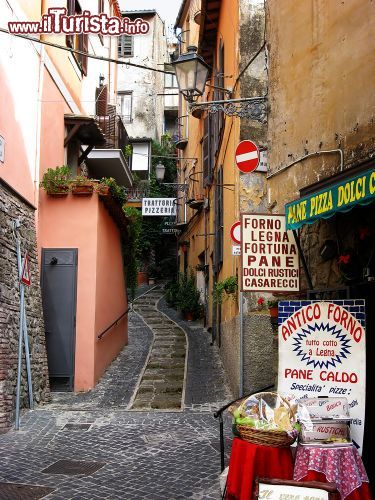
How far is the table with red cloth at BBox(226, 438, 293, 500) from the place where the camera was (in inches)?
164

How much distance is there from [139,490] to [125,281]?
10573 millimetres

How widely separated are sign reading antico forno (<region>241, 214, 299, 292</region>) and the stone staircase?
438 cm

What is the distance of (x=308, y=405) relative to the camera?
4707 millimetres

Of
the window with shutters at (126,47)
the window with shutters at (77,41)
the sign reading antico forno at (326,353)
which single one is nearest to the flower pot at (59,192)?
the window with shutters at (77,41)

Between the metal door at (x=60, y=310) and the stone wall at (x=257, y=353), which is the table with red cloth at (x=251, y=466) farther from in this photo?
the metal door at (x=60, y=310)

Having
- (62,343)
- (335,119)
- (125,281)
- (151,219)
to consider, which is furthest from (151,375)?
(151,219)

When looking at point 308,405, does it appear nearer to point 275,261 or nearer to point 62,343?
point 275,261

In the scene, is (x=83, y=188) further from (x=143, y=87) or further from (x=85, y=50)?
(x=143, y=87)

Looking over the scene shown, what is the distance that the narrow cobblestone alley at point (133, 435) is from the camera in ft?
19.9

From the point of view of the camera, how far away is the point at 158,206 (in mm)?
24141

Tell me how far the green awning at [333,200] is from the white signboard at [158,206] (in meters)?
18.0

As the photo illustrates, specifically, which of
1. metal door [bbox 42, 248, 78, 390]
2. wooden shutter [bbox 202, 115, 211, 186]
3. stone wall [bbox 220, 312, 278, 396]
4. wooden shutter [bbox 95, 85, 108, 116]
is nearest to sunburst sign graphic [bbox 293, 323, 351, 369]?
stone wall [bbox 220, 312, 278, 396]

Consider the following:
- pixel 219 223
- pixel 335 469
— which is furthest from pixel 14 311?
pixel 335 469

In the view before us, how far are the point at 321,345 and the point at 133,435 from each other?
400cm
